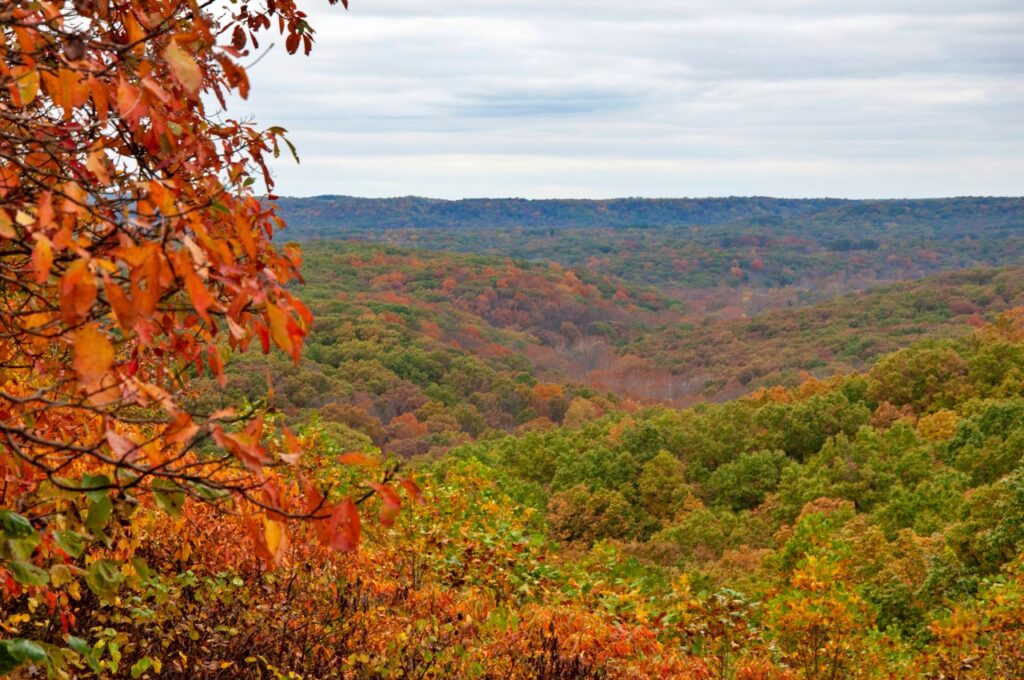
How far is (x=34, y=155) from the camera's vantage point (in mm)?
2793

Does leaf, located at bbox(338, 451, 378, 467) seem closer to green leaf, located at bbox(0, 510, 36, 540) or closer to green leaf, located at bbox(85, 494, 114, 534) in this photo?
green leaf, located at bbox(85, 494, 114, 534)

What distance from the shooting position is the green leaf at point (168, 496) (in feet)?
8.29

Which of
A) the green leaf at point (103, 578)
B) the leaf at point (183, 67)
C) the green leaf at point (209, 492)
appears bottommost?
the green leaf at point (103, 578)

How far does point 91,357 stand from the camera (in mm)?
1862

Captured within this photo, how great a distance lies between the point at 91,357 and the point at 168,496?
0.86 meters

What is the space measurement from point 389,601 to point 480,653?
141cm

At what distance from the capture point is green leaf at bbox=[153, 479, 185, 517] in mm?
2527

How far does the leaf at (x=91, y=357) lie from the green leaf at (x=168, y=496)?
2.33 ft

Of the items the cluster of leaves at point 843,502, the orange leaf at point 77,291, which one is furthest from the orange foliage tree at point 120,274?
the cluster of leaves at point 843,502

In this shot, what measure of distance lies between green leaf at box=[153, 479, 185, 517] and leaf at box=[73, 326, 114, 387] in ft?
2.33

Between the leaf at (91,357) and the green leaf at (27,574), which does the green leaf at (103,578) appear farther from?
the leaf at (91,357)

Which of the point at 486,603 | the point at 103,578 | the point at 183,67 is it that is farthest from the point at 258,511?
the point at 183,67

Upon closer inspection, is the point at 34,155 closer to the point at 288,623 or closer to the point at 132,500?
the point at 132,500

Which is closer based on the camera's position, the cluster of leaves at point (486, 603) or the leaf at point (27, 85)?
the leaf at point (27, 85)
